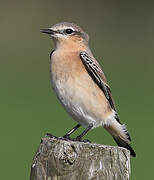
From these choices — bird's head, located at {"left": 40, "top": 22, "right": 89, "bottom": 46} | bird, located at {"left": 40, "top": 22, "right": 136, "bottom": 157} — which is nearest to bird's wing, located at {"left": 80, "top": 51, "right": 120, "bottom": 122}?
Answer: bird, located at {"left": 40, "top": 22, "right": 136, "bottom": 157}

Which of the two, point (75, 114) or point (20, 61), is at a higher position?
point (20, 61)

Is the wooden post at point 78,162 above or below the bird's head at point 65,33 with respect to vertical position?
below

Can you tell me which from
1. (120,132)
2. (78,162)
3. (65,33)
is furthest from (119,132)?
(78,162)

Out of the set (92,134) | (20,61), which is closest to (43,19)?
(20,61)

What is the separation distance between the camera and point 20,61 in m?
19.1

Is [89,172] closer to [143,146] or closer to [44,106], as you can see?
[143,146]

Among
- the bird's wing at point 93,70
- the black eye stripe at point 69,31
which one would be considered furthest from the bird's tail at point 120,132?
the black eye stripe at point 69,31

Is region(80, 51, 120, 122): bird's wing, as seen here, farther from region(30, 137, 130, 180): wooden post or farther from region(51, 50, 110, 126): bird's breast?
region(30, 137, 130, 180): wooden post

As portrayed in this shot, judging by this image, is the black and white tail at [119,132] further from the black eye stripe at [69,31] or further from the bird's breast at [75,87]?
the black eye stripe at [69,31]

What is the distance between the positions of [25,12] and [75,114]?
13.0 metres

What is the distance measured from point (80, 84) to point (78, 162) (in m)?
2.69

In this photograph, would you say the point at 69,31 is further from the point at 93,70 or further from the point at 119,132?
the point at 119,132

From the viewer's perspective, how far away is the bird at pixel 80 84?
880cm

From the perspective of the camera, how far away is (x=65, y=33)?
9.33 meters
